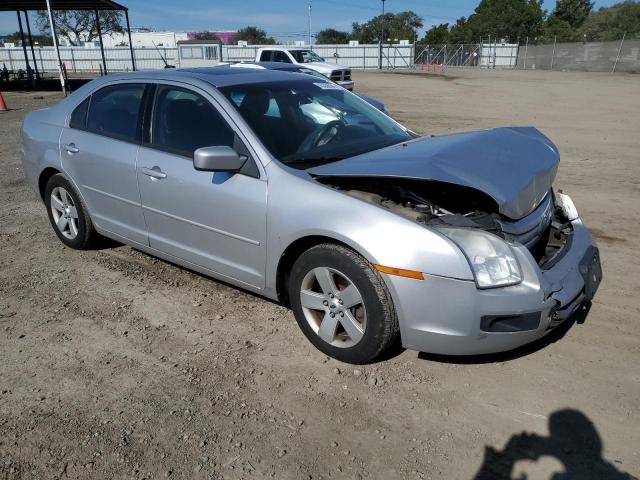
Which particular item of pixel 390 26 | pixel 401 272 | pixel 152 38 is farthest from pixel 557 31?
pixel 401 272

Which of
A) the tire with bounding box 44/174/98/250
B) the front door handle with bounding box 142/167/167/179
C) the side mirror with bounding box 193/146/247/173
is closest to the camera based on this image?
the side mirror with bounding box 193/146/247/173

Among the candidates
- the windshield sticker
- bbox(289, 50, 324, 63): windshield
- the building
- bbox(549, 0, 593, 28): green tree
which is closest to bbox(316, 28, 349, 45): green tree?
the building

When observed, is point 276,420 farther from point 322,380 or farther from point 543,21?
point 543,21

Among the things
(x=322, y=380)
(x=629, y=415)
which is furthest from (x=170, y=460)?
(x=629, y=415)

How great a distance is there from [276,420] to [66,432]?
105cm

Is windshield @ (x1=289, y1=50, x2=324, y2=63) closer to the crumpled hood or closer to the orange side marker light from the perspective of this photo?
the crumpled hood

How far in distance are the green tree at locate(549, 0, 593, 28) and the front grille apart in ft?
283

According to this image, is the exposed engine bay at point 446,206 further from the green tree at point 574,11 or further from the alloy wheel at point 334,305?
the green tree at point 574,11

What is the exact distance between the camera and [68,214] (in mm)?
4941

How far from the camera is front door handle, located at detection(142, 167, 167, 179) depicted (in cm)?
381

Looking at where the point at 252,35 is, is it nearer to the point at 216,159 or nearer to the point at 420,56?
the point at 420,56

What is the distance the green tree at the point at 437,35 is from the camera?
280 feet

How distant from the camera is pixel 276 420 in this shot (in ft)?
9.20

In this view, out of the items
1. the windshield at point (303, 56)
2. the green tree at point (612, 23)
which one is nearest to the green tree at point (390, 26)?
the green tree at point (612, 23)
